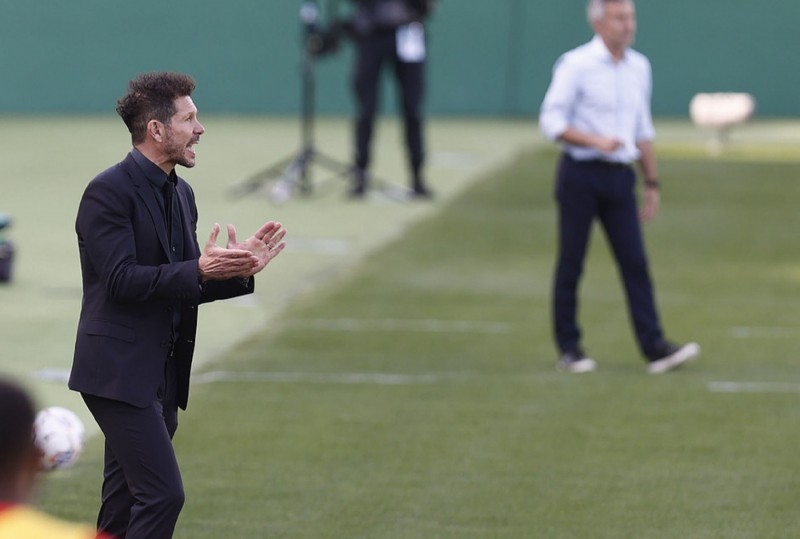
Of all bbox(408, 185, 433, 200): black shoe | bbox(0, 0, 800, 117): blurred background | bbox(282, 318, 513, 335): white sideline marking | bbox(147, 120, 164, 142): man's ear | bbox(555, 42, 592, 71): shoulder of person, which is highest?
bbox(147, 120, 164, 142): man's ear

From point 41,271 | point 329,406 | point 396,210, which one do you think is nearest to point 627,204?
point 329,406

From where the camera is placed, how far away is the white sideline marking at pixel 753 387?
971 cm

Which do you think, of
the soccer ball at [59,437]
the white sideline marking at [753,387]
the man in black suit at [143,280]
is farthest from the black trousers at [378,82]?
the man in black suit at [143,280]

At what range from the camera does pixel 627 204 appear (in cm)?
991

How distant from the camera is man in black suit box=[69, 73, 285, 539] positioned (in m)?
5.20

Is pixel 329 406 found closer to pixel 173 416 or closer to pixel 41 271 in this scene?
pixel 173 416

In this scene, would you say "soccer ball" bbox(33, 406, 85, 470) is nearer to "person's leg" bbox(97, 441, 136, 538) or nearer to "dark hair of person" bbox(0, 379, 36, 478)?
"person's leg" bbox(97, 441, 136, 538)

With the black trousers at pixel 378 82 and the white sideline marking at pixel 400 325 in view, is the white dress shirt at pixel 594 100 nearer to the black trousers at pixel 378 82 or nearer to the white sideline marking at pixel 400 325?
the white sideline marking at pixel 400 325

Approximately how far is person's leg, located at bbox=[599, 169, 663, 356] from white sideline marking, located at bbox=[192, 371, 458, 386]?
1.22 metres

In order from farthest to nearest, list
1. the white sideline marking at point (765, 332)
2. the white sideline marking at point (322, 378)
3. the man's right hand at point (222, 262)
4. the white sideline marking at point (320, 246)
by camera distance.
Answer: the white sideline marking at point (320, 246) → the white sideline marking at point (765, 332) → the white sideline marking at point (322, 378) → the man's right hand at point (222, 262)

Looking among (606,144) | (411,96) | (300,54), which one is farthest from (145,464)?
(300,54)

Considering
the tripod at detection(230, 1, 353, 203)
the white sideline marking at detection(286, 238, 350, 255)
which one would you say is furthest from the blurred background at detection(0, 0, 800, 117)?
the white sideline marking at detection(286, 238, 350, 255)

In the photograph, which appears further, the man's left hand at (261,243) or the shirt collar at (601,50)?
the shirt collar at (601,50)

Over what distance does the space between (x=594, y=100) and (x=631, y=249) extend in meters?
0.95
